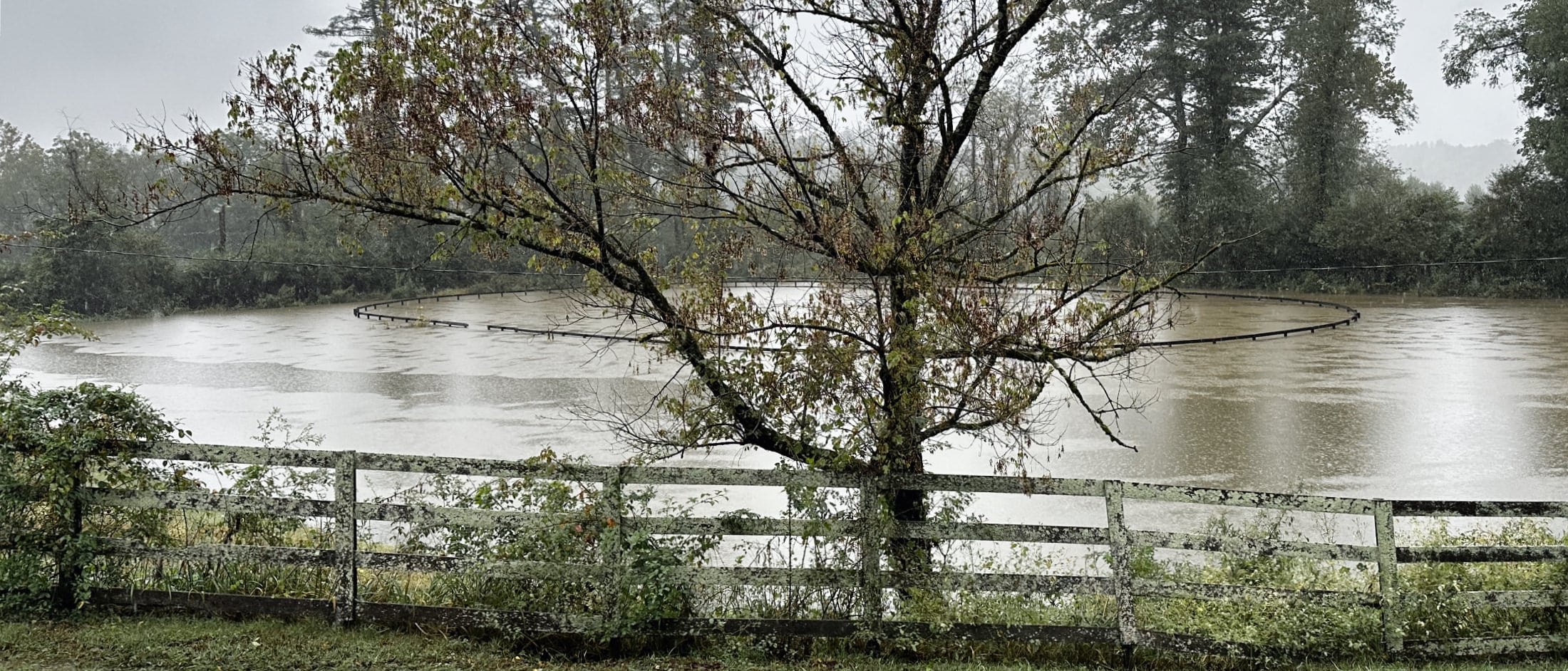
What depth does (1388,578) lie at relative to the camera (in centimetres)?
540

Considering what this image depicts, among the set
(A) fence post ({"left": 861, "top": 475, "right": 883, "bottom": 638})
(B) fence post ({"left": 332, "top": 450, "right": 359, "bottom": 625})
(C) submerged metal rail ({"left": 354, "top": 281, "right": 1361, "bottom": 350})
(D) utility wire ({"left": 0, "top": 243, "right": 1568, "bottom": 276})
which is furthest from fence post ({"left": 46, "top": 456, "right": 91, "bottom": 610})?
(D) utility wire ({"left": 0, "top": 243, "right": 1568, "bottom": 276})

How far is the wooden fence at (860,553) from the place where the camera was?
5.37m

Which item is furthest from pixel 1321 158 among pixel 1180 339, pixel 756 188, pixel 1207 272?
pixel 756 188

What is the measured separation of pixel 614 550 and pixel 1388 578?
392cm

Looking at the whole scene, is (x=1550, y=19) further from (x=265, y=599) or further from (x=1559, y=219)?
(x=265, y=599)

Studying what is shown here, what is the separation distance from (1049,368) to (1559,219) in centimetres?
3658

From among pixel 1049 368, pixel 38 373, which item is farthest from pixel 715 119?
pixel 38 373

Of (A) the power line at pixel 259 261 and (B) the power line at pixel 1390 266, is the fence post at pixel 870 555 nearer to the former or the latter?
(B) the power line at pixel 1390 266

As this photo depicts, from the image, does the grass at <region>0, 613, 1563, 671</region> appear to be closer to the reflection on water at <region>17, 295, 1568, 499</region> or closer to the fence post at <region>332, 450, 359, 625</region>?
the fence post at <region>332, 450, 359, 625</region>

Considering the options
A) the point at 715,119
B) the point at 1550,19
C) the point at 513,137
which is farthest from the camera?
the point at 1550,19

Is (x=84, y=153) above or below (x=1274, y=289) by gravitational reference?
above

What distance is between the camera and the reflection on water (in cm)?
1194

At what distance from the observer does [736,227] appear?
7.27 meters

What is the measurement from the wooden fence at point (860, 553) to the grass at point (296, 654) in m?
0.13
